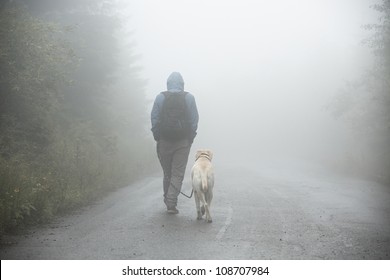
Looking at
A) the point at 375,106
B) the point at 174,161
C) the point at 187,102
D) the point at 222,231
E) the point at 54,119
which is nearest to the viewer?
the point at 222,231

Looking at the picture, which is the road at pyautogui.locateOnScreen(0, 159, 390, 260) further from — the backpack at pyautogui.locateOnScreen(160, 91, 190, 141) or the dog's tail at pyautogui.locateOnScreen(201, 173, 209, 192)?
the backpack at pyautogui.locateOnScreen(160, 91, 190, 141)

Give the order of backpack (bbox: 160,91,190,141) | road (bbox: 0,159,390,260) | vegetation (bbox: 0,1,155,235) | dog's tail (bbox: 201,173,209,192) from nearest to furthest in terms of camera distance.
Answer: road (bbox: 0,159,390,260)
dog's tail (bbox: 201,173,209,192)
backpack (bbox: 160,91,190,141)
vegetation (bbox: 0,1,155,235)

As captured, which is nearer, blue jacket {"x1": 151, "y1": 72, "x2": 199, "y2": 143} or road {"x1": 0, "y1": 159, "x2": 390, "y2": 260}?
road {"x1": 0, "y1": 159, "x2": 390, "y2": 260}

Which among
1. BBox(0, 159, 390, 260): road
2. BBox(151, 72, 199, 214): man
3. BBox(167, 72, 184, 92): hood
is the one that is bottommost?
BBox(0, 159, 390, 260): road

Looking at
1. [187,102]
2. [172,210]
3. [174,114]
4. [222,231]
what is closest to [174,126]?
[174,114]

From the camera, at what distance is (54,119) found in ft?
59.6

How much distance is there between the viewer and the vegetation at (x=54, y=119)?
31.7 feet

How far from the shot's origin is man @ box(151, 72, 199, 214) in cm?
918

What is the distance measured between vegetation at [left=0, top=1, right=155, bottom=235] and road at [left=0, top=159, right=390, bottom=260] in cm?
86

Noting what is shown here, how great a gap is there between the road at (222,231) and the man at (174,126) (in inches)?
30.3

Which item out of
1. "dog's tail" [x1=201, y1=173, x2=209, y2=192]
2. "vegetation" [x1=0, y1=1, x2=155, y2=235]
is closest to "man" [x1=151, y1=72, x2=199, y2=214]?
"dog's tail" [x1=201, y1=173, x2=209, y2=192]

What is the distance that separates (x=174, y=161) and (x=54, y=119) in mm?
10221

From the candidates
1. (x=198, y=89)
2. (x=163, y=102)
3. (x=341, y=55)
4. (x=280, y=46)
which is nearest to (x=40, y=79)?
(x=163, y=102)

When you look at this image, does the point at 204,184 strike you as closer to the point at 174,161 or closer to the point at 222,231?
the point at 222,231
